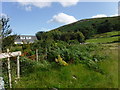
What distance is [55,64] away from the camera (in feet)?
17.3

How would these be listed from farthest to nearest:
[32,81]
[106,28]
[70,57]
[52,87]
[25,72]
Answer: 1. [106,28]
2. [70,57]
3. [25,72]
4. [32,81]
5. [52,87]

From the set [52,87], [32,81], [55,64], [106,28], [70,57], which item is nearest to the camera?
[52,87]

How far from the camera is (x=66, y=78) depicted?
14.6 ft

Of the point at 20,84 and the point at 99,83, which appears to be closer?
the point at 20,84

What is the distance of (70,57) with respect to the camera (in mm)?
5992

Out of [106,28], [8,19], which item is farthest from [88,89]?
[106,28]

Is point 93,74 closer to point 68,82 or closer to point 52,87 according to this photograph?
point 68,82

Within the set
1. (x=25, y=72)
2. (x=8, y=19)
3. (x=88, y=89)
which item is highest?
(x=8, y=19)

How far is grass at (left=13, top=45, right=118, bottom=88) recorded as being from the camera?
4.01 m

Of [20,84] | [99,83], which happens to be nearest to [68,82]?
[99,83]

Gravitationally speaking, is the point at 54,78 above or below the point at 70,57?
below

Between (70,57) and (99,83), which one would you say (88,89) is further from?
(70,57)

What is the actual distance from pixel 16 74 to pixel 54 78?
1130mm

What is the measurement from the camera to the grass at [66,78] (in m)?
4.01
